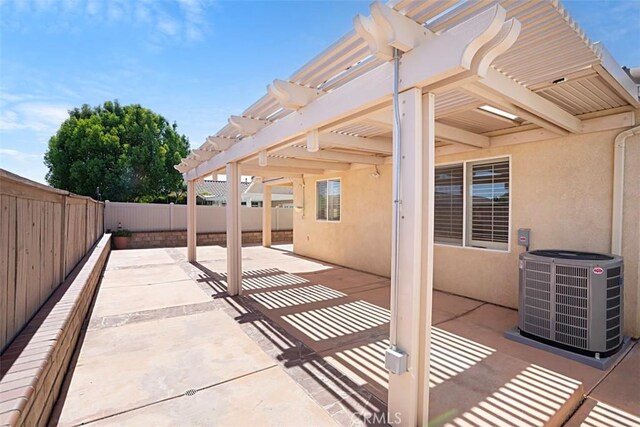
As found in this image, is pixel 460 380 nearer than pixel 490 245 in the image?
Yes

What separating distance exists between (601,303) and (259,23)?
250 inches

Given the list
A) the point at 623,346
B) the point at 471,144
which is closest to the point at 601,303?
the point at 623,346

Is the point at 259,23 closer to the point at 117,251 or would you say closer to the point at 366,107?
the point at 366,107

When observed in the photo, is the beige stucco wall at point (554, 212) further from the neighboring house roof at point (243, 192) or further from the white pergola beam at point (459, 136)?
the neighboring house roof at point (243, 192)

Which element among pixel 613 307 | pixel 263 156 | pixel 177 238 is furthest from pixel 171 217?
pixel 613 307

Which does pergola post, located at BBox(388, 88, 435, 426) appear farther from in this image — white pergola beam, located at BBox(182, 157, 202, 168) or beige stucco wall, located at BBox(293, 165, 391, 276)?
white pergola beam, located at BBox(182, 157, 202, 168)

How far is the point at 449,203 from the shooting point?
5.99 metres

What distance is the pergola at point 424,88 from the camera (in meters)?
1.98

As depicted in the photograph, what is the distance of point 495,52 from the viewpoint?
1.91 meters

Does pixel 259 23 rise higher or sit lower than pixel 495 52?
higher

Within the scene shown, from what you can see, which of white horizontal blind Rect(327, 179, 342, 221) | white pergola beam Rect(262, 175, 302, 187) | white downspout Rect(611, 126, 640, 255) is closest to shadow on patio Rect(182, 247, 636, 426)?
white downspout Rect(611, 126, 640, 255)

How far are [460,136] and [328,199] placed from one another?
5.04 meters

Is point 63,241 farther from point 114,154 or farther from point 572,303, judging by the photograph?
point 114,154

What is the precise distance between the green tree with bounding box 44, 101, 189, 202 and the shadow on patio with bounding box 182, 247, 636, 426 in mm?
14103
